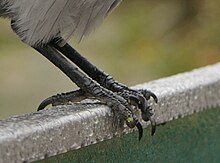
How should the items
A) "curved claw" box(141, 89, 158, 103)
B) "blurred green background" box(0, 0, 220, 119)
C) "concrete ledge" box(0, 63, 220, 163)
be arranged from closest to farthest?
"concrete ledge" box(0, 63, 220, 163)
"curved claw" box(141, 89, 158, 103)
"blurred green background" box(0, 0, 220, 119)

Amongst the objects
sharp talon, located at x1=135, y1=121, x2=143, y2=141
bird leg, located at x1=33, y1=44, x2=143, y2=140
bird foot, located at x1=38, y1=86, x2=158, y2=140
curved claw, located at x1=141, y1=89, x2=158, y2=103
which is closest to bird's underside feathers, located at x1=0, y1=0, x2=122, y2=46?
bird leg, located at x1=33, y1=44, x2=143, y2=140

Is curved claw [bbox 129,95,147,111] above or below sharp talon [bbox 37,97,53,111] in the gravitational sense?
above

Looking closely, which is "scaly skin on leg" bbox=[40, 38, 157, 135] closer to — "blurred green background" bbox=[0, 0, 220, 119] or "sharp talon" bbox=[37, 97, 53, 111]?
"sharp talon" bbox=[37, 97, 53, 111]

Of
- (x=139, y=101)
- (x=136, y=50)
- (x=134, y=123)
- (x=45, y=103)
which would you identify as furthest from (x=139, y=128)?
(x=136, y=50)

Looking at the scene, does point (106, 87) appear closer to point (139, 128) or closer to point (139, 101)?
point (139, 101)

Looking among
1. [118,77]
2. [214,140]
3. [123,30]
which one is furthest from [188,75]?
[123,30]

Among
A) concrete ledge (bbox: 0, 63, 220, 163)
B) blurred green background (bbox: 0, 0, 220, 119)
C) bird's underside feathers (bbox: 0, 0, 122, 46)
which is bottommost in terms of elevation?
concrete ledge (bbox: 0, 63, 220, 163)

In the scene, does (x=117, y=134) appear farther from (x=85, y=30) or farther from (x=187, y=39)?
(x=187, y=39)
